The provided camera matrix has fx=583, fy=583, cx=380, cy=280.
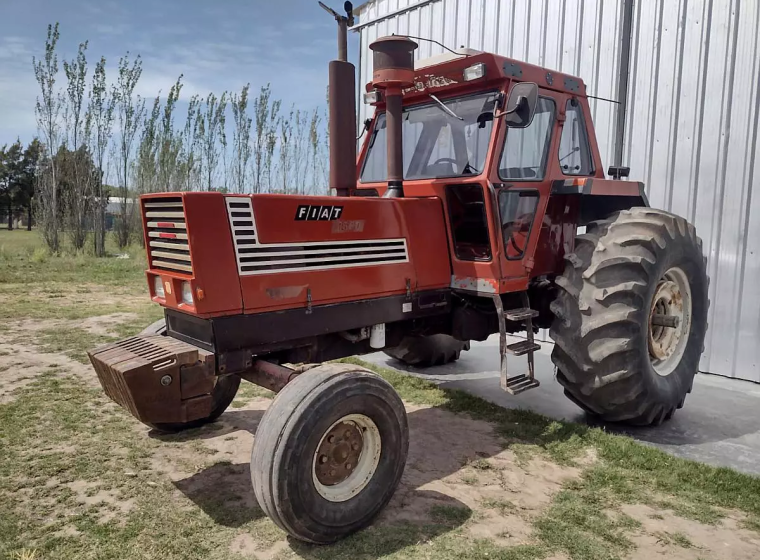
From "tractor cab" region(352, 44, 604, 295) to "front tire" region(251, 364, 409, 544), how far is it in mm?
1452

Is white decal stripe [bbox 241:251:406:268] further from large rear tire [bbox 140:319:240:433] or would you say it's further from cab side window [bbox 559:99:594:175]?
cab side window [bbox 559:99:594:175]

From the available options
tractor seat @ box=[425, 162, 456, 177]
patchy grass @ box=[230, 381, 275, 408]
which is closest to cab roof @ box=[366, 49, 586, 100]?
tractor seat @ box=[425, 162, 456, 177]

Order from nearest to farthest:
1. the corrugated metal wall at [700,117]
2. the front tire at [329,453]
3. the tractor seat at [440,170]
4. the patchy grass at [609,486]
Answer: the front tire at [329,453] < the patchy grass at [609,486] < the tractor seat at [440,170] < the corrugated metal wall at [700,117]

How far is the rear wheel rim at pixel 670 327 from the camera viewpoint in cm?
477

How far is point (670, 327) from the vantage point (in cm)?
482

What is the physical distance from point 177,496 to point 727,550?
3.03 metres

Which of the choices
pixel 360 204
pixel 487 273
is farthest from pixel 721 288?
pixel 360 204

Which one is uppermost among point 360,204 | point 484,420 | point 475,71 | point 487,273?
point 475,71

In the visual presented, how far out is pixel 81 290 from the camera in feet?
36.4

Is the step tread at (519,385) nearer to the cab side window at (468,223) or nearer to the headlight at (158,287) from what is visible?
the cab side window at (468,223)

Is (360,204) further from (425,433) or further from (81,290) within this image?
(81,290)

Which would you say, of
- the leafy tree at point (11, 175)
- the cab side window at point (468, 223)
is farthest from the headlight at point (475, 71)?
the leafy tree at point (11, 175)

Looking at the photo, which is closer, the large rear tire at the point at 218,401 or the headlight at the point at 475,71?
the headlight at the point at 475,71

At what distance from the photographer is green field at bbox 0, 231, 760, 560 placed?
2969 mm
